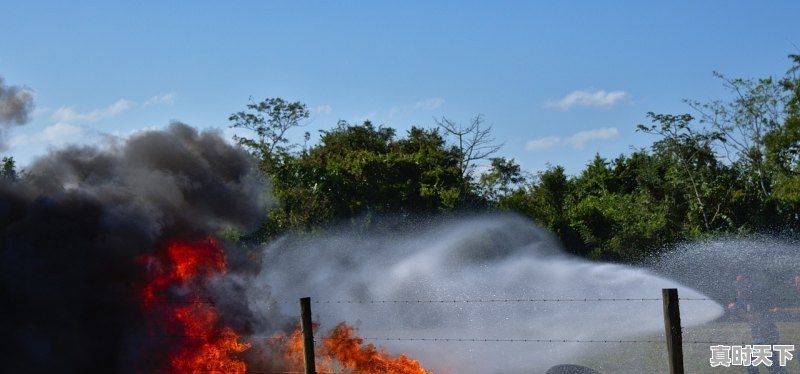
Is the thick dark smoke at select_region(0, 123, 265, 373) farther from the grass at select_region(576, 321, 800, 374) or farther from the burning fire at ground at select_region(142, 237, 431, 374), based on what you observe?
the grass at select_region(576, 321, 800, 374)

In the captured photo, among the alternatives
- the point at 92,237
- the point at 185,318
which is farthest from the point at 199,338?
the point at 92,237

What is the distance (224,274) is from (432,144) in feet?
148

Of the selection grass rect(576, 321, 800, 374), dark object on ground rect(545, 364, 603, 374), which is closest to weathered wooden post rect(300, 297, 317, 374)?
dark object on ground rect(545, 364, 603, 374)

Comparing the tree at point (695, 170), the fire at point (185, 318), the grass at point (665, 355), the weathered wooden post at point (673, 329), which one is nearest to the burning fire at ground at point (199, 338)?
the fire at point (185, 318)

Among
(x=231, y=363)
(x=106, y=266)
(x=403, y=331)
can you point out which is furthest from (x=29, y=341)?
(x=403, y=331)

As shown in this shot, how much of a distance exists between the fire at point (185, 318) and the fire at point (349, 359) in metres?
0.88

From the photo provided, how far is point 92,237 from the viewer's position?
1412cm

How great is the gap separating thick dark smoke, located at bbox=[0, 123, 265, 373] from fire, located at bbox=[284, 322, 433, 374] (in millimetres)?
2340

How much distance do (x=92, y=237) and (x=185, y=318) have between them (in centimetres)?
191

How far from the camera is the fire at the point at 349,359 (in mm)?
14188

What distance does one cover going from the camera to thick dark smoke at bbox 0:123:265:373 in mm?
13297

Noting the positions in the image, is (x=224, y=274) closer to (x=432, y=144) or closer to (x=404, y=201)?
(x=404, y=201)

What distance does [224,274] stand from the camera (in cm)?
1531

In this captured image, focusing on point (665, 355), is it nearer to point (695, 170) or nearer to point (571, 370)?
point (571, 370)
